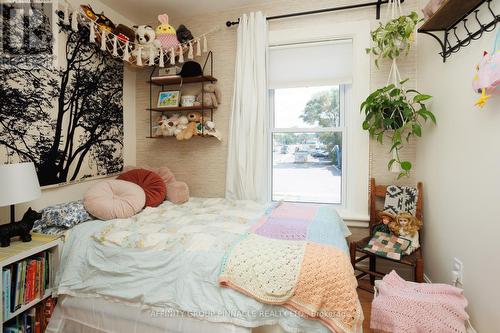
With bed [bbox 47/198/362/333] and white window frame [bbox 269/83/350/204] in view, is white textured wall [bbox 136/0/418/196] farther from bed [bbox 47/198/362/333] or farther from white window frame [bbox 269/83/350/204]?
bed [bbox 47/198/362/333]

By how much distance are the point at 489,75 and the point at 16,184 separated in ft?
8.09

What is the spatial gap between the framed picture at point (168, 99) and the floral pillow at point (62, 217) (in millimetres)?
1367

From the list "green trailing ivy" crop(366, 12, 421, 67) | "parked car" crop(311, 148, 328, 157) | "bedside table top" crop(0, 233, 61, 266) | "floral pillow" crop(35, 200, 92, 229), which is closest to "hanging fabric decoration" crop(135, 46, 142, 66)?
"floral pillow" crop(35, 200, 92, 229)

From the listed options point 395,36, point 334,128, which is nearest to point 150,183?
point 334,128

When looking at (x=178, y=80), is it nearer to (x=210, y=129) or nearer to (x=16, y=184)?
(x=210, y=129)

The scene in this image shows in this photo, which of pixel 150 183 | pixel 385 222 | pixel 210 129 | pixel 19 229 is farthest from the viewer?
pixel 210 129

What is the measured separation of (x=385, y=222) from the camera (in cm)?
217

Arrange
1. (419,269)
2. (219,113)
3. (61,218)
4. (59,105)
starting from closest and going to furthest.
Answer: (61,218) < (419,269) < (59,105) < (219,113)

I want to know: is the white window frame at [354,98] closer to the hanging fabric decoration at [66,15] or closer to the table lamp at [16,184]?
the hanging fabric decoration at [66,15]

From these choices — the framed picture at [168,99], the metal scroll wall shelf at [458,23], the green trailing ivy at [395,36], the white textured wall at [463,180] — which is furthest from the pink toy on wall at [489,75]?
the framed picture at [168,99]

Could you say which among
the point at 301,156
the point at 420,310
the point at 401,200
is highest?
the point at 301,156

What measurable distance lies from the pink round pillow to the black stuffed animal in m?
0.30

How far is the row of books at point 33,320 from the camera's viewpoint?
4.77ft

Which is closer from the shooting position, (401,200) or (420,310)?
(420,310)
